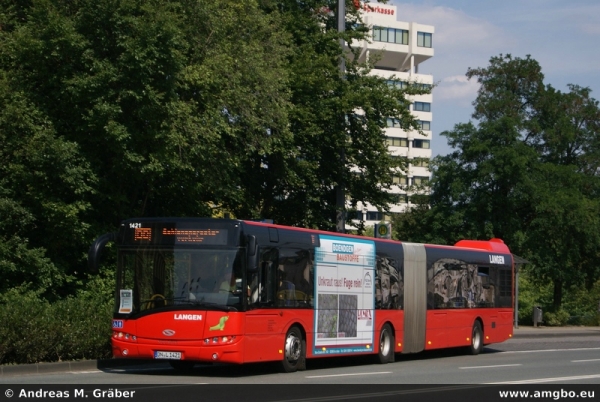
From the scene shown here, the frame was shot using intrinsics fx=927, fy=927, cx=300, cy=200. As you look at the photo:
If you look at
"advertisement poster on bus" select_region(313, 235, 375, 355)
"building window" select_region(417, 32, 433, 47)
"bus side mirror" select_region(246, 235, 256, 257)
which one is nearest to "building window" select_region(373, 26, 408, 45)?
"building window" select_region(417, 32, 433, 47)

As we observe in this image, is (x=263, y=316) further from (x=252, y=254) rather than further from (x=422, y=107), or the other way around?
(x=422, y=107)

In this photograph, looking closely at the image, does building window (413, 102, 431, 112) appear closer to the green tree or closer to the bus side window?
the green tree

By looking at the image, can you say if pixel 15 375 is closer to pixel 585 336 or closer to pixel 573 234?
pixel 585 336

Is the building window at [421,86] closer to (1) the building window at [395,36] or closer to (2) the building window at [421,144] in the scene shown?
(1) the building window at [395,36]

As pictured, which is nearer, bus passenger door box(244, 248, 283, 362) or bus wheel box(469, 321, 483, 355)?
bus passenger door box(244, 248, 283, 362)

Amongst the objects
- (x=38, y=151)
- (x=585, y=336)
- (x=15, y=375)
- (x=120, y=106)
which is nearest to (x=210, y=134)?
(x=120, y=106)

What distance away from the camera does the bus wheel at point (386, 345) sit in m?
23.2

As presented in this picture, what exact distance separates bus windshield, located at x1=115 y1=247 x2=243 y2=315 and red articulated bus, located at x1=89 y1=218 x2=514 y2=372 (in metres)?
0.02

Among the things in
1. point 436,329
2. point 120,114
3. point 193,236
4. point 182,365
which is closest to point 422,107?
point 436,329

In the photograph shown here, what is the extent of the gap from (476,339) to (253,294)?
12.4 meters

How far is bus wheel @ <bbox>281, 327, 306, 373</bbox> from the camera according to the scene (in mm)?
18953

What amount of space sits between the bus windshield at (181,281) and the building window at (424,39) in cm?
11219

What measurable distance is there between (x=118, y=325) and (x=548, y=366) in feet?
33.9

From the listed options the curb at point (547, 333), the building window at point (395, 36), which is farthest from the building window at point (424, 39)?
the curb at point (547, 333)
